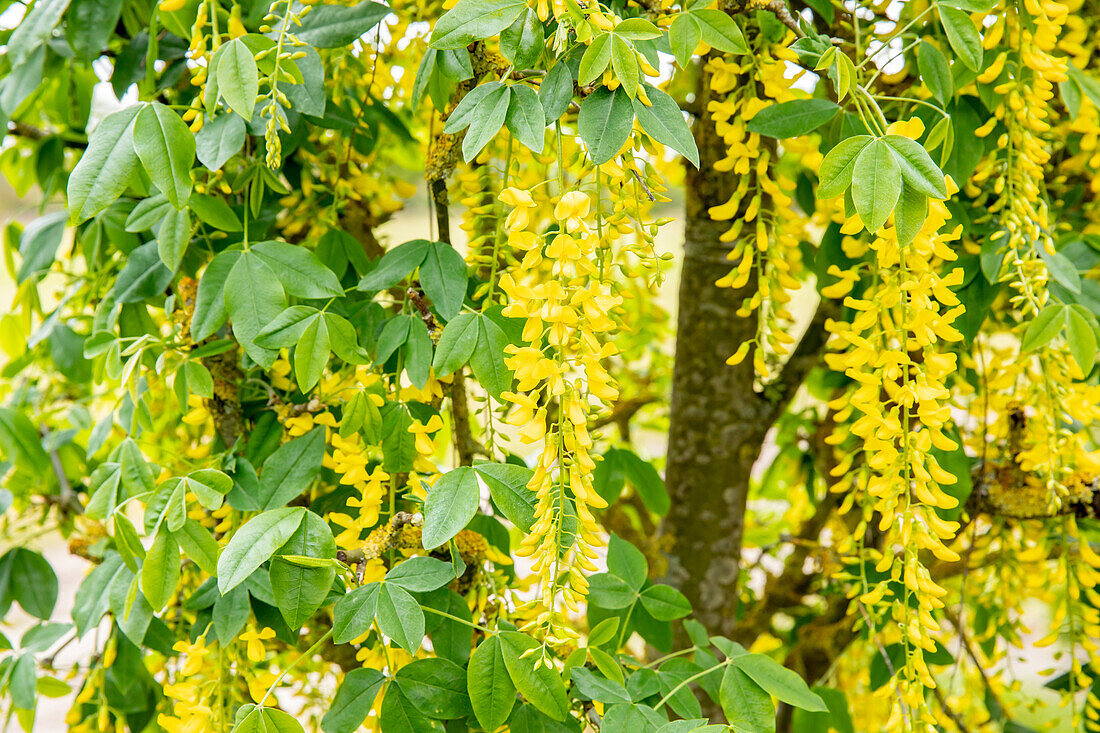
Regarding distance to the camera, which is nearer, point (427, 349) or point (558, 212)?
point (558, 212)

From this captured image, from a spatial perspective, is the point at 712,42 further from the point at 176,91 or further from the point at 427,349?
the point at 176,91

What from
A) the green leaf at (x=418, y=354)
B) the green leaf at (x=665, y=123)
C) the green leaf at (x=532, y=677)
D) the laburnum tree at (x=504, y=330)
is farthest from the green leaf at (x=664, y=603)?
the green leaf at (x=665, y=123)

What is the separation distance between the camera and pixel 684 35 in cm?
56

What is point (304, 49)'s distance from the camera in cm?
70

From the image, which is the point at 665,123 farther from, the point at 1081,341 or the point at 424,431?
the point at 1081,341

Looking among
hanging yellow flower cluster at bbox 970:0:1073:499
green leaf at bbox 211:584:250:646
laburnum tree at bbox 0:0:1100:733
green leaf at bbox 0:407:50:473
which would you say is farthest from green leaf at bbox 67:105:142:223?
hanging yellow flower cluster at bbox 970:0:1073:499

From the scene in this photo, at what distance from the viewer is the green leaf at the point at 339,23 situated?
26.3 inches

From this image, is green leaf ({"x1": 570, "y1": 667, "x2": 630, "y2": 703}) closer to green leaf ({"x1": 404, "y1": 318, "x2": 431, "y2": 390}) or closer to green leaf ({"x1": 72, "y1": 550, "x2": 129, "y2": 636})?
green leaf ({"x1": 404, "y1": 318, "x2": 431, "y2": 390})

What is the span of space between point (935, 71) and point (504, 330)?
38cm

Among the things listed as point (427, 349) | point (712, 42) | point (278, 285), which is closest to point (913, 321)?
point (712, 42)

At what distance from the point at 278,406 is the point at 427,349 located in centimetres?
20

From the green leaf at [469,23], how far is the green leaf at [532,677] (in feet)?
1.29

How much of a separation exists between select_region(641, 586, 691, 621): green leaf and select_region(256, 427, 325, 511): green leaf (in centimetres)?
31

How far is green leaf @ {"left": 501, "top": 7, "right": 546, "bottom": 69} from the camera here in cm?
53
